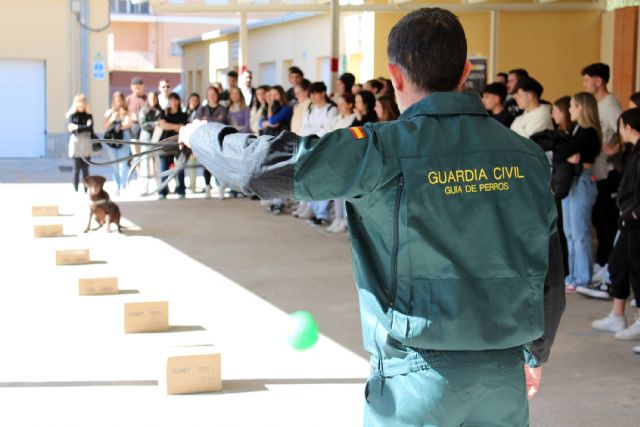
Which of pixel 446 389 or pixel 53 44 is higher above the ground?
pixel 53 44

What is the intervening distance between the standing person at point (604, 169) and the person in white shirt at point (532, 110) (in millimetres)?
471

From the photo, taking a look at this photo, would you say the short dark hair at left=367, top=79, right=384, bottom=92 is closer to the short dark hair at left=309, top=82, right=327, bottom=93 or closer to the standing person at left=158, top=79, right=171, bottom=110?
the short dark hair at left=309, top=82, right=327, bottom=93

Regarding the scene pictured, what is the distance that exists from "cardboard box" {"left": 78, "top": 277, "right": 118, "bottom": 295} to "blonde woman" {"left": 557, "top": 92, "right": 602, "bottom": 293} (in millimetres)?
3987

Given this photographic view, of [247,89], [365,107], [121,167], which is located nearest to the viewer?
[365,107]

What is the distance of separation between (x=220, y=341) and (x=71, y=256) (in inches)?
148

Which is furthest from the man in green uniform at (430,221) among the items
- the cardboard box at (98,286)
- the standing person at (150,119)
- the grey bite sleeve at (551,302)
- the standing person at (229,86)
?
the standing person at (229,86)

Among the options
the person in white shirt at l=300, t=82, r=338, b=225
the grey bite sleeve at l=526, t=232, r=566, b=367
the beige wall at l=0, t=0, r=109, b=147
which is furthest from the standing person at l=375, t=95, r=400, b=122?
the beige wall at l=0, t=0, r=109, b=147

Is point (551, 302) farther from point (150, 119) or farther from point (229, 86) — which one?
point (229, 86)

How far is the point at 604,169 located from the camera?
26.9ft

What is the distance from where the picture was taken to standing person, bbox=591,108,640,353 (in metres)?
6.73

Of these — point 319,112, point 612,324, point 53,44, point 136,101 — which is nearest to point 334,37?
point 319,112

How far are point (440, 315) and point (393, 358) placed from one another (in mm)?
168

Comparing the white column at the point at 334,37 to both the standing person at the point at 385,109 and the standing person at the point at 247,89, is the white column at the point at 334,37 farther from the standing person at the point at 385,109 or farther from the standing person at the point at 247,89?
the standing person at the point at 247,89

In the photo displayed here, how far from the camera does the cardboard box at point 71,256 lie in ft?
32.8
